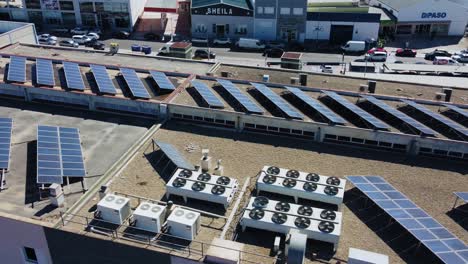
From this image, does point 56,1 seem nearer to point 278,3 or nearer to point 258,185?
point 278,3

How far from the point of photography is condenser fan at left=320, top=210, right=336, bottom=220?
26.1m

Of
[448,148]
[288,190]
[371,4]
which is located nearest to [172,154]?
[288,190]

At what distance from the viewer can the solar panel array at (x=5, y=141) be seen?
31.2 metres

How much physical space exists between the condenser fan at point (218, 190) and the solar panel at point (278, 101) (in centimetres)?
1105

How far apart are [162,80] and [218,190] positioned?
1837 centimetres

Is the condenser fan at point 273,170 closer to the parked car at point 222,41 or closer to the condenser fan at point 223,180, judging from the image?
the condenser fan at point 223,180

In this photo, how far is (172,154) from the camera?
33094 mm

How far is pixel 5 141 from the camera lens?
33312 millimetres

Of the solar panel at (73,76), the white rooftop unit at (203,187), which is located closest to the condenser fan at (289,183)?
the white rooftop unit at (203,187)

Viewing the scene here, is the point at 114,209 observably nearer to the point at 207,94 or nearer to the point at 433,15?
the point at 207,94

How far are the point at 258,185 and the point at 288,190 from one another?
2.04 m

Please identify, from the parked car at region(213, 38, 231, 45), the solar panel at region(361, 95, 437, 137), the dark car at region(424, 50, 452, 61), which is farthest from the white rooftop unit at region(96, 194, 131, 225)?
the dark car at region(424, 50, 452, 61)

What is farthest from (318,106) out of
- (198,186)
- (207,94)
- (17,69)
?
(17,69)

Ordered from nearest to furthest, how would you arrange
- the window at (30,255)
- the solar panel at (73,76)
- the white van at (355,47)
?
1. the window at (30,255)
2. the solar panel at (73,76)
3. the white van at (355,47)
